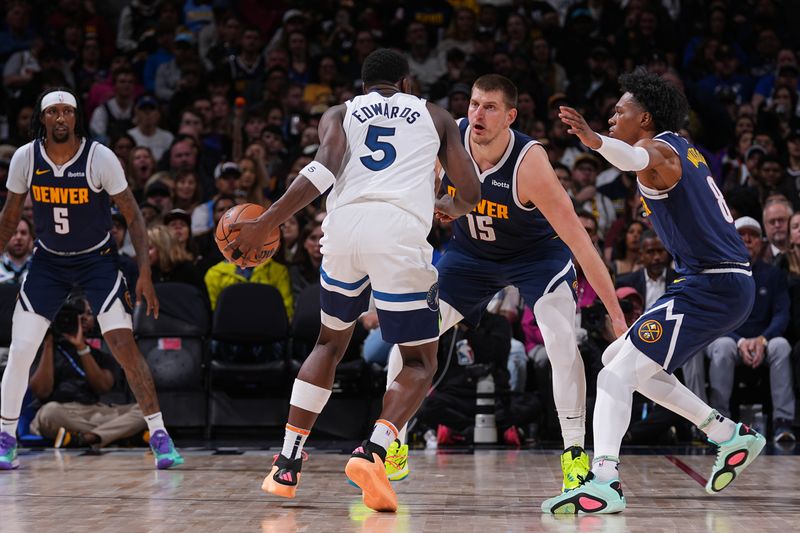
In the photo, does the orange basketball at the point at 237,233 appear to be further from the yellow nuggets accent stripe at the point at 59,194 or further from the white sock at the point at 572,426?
the yellow nuggets accent stripe at the point at 59,194

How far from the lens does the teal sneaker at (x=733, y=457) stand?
5.04 meters

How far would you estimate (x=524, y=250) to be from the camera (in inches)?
215

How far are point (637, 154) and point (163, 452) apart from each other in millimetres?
3308

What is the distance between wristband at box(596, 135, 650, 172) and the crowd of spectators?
363 centimetres

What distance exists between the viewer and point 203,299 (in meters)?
8.62

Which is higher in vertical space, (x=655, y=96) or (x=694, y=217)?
(x=655, y=96)

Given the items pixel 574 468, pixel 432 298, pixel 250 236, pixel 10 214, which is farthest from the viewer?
pixel 10 214

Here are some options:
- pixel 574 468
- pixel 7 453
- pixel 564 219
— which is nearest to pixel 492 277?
pixel 564 219

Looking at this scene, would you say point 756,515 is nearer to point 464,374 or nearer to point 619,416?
point 619,416

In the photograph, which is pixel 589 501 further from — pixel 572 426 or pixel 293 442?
pixel 293 442

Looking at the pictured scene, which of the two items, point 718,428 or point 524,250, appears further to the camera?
point 524,250

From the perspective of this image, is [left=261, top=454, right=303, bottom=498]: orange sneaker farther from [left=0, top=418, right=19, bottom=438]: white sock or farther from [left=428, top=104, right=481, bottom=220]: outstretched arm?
[left=0, top=418, right=19, bottom=438]: white sock

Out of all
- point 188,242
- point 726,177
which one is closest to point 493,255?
point 188,242

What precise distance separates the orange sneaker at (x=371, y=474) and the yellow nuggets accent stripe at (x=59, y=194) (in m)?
2.76
